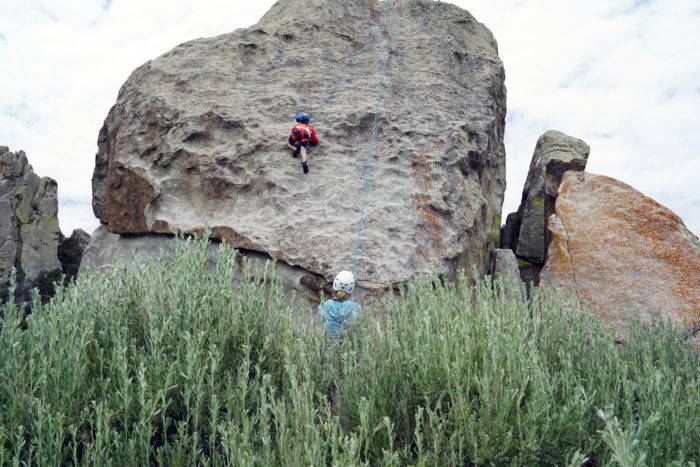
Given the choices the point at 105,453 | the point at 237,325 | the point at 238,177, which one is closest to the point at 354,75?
the point at 238,177

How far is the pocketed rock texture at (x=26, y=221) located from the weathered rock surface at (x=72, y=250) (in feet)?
7.18

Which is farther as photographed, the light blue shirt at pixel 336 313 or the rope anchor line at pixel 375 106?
the rope anchor line at pixel 375 106

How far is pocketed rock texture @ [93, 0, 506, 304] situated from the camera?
7.70 metres

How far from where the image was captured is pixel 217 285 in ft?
13.6

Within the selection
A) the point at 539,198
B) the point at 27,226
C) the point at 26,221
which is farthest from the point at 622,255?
the point at 26,221

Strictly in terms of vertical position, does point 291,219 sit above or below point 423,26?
below

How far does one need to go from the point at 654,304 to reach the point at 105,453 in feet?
32.0

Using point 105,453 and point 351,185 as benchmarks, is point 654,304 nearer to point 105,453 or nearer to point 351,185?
point 351,185

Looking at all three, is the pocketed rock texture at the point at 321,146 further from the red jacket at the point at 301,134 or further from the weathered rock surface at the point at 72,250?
the weathered rock surface at the point at 72,250

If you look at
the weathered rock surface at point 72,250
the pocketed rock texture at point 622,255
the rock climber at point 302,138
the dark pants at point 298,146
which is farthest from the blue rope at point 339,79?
the weathered rock surface at point 72,250

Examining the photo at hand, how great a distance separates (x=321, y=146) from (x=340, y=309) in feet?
14.1

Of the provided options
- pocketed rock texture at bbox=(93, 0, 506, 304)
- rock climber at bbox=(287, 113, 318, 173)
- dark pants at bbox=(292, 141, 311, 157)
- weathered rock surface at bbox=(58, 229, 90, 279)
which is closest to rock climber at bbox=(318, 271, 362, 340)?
pocketed rock texture at bbox=(93, 0, 506, 304)

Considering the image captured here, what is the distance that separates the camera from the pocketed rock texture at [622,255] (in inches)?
362

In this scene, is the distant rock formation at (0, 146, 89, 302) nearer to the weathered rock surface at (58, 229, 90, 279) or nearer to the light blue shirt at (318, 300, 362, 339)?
the weathered rock surface at (58, 229, 90, 279)
